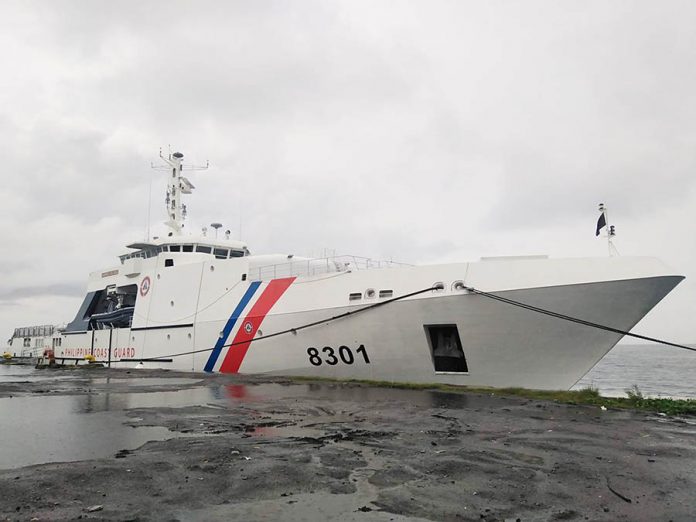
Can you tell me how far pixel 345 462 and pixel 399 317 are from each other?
264 inches

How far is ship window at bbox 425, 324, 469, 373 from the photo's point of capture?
37.7 ft

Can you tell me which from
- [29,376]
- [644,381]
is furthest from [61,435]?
[644,381]

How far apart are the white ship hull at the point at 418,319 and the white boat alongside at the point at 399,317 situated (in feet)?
0.08

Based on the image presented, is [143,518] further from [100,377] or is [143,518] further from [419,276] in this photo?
[100,377]

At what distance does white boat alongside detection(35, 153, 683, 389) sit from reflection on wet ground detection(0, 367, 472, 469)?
1.09 m

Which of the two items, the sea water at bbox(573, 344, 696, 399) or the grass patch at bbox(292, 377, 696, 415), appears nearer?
the grass patch at bbox(292, 377, 696, 415)

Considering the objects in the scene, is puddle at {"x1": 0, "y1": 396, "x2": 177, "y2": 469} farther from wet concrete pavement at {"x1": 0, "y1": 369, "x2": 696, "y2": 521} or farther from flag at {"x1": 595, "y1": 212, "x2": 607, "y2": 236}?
flag at {"x1": 595, "y1": 212, "x2": 607, "y2": 236}

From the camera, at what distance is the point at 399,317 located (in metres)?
11.6

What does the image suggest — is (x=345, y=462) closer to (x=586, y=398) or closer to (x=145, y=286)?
(x=586, y=398)

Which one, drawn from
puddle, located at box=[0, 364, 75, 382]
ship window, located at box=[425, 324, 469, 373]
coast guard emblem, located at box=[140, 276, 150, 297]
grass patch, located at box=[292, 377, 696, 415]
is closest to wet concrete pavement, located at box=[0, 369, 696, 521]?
grass patch, located at box=[292, 377, 696, 415]

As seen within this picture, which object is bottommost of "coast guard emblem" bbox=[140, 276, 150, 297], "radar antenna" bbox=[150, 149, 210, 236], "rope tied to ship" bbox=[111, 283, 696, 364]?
"rope tied to ship" bbox=[111, 283, 696, 364]

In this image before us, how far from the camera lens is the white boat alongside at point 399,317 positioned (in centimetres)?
1016

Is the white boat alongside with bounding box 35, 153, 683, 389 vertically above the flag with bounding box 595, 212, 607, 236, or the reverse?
the flag with bounding box 595, 212, 607, 236

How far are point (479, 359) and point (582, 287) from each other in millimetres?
2627
